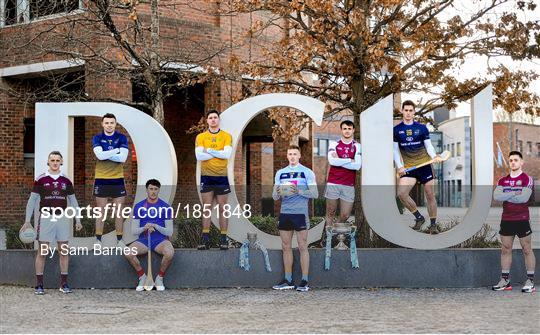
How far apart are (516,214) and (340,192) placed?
8.01 feet

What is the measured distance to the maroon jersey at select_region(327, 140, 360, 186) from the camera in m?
11.4

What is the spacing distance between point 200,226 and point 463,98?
572cm

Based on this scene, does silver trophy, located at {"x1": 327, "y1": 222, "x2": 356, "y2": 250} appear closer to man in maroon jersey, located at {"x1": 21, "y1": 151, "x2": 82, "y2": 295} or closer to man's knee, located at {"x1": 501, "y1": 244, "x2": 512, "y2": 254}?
man's knee, located at {"x1": 501, "y1": 244, "x2": 512, "y2": 254}

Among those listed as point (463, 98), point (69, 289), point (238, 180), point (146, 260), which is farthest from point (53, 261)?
point (238, 180)

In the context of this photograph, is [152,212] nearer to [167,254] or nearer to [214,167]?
[167,254]

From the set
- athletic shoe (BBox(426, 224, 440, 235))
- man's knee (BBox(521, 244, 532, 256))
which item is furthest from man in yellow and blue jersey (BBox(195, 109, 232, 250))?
man's knee (BBox(521, 244, 532, 256))

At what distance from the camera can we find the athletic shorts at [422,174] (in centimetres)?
1173

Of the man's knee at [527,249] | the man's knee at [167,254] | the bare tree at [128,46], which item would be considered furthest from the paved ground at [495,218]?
the bare tree at [128,46]

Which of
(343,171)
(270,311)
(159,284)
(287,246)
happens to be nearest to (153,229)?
(159,284)

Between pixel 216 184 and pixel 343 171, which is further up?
pixel 343 171

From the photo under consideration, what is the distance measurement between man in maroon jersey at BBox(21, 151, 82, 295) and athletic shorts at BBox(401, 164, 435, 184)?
4.87 metres

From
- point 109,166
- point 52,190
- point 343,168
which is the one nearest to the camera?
point 52,190

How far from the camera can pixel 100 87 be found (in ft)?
62.0

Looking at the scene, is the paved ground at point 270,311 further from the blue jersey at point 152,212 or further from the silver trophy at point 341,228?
the blue jersey at point 152,212
